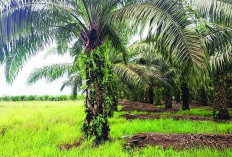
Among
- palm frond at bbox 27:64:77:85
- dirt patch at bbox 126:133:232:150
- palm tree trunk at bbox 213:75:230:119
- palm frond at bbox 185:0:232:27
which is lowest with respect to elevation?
dirt patch at bbox 126:133:232:150

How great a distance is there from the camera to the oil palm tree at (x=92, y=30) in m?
3.75

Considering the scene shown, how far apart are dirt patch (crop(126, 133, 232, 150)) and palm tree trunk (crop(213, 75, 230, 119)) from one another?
4.74 meters

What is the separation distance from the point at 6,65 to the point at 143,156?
4936 mm

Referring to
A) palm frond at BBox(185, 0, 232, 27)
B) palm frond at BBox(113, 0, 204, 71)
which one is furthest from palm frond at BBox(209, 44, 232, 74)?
palm frond at BBox(113, 0, 204, 71)

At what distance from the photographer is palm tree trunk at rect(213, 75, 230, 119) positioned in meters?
9.19

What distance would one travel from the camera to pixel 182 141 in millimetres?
4734

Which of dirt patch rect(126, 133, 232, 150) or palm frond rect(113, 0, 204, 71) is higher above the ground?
palm frond rect(113, 0, 204, 71)

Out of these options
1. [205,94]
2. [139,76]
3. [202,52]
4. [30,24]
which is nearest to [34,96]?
[205,94]

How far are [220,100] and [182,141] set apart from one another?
5.70 meters

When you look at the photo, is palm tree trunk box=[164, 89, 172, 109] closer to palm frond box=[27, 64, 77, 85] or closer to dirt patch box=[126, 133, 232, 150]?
palm frond box=[27, 64, 77, 85]

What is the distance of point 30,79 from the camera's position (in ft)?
33.5

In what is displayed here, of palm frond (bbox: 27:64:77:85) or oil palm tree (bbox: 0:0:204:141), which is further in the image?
palm frond (bbox: 27:64:77:85)

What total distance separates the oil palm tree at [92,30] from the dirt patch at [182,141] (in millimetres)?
1022

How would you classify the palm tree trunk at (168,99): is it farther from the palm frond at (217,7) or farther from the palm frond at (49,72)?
the palm frond at (217,7)
